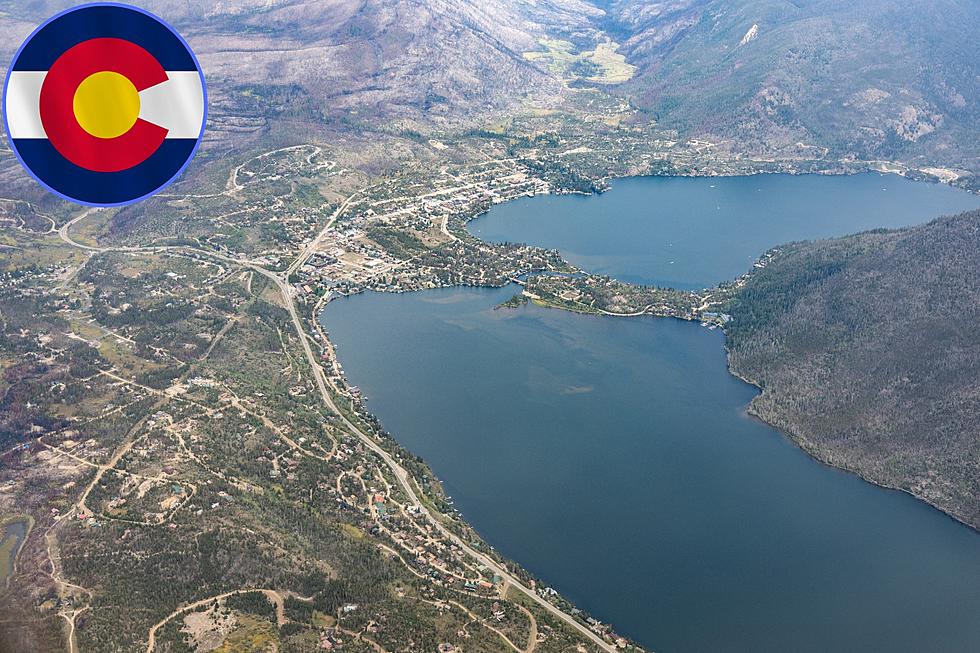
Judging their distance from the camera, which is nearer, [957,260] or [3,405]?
[3,405]

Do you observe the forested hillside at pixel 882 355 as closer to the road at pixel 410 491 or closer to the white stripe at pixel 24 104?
the road at pixel 410 491

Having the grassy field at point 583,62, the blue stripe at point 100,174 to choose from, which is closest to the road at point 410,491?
the blue stripe at point 100,174

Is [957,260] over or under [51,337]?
under

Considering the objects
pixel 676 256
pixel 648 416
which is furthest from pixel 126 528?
pixel 676 256

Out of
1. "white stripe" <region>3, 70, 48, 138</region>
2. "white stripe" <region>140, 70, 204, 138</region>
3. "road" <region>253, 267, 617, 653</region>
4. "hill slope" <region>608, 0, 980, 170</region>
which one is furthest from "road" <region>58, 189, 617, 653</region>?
"hill slope" <region>608, 0, 980, 170</region>

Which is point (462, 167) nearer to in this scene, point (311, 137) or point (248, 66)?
point (311, 137)
